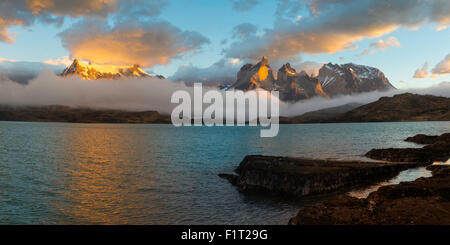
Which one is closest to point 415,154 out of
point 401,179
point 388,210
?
point 401,179

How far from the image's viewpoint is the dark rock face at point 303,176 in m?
41.4

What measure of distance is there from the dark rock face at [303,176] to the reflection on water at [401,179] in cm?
186

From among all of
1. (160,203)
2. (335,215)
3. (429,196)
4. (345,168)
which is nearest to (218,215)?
(160,203)

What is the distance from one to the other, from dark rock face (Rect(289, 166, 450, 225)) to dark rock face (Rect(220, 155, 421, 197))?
10905 mm

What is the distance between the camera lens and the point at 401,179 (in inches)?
1912

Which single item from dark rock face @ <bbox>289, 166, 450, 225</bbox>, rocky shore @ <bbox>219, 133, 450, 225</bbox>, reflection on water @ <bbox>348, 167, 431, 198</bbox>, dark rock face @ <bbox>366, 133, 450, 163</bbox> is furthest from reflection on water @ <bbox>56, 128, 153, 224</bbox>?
dark rock face @ <bbox>366, 133, 450, 163</bbox>

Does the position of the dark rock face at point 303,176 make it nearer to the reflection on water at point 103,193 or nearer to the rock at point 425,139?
the reflection on water at point 103,193

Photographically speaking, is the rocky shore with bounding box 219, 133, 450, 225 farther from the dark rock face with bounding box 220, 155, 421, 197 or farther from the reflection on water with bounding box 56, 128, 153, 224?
the reflection on water with bounding box 56, 128, 153, 224

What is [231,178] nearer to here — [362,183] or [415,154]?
[362,183]

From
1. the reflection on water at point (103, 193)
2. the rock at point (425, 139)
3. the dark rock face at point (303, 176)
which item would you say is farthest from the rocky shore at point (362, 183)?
the rock at point (425, 139)

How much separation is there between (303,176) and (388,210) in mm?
17493

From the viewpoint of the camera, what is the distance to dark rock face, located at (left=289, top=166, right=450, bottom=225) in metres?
22.3
